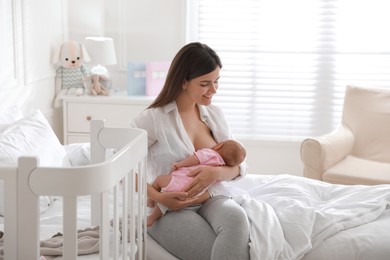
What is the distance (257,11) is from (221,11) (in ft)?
0.80

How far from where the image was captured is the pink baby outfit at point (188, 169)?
2482 mm

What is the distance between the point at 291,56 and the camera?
4664 mm

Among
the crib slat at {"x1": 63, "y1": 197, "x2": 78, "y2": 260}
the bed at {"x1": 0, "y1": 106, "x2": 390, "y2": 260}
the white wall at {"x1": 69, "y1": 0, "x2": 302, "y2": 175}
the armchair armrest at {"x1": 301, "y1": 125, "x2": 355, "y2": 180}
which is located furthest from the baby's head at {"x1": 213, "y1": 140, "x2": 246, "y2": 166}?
the white wall at {"x1": 69, "y1": 0, "x2": 302, "y2": 175}

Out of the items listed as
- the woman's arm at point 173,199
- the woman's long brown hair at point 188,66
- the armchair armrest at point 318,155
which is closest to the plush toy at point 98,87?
the armchair armrest at point 318,155

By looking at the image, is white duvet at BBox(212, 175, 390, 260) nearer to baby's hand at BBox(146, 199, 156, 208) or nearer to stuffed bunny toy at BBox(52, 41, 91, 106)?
baby's hand at BBox(146, 199, 156, 208)

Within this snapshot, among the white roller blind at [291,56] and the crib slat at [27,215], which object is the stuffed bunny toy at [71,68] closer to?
the white roller blind at [291,56]

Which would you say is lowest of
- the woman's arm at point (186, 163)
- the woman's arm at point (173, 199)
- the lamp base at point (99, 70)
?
the woman's arm at point (173, 199)

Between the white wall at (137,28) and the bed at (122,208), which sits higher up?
the white wall at (137,28)

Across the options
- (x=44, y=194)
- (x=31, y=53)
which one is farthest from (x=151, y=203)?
(x=31, y=53)

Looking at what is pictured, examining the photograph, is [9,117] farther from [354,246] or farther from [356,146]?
[356,146]

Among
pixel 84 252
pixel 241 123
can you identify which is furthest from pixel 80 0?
pixel 84 252

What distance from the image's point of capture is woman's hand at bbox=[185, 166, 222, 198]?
247 centimetres

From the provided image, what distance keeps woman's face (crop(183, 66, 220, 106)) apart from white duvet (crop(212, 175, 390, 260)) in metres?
0.33

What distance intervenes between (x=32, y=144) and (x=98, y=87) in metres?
1.59
